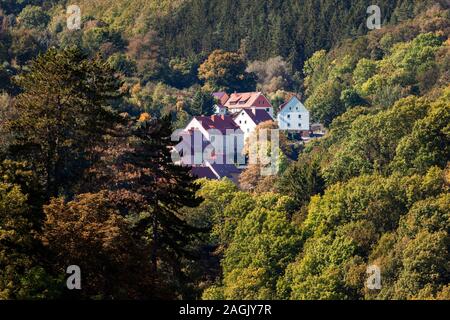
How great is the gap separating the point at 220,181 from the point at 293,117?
113 feet

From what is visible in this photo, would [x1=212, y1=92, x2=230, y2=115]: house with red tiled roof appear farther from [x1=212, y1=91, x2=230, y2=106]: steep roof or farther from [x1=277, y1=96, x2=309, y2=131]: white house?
[x1=277, y1=96, x2=309, y2=131]: white house

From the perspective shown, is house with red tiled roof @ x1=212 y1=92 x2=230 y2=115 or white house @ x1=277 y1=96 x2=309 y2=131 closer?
white house @ x1=277 y1=96 x2=309 y2=131

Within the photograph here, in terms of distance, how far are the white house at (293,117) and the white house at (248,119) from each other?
2110 mm

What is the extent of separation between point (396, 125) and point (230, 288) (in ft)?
57.2

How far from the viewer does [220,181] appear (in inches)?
2810

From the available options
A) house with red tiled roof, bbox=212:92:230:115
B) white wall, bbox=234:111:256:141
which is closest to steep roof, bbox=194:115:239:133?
white wall, bbox=234:111:256:141

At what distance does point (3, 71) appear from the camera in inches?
2506


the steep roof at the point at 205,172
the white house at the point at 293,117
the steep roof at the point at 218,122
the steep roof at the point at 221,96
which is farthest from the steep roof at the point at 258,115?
the steep roof at the point at 205,172

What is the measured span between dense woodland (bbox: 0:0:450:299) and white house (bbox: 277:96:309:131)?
1074 millimetres

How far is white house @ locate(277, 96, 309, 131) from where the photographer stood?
343ft

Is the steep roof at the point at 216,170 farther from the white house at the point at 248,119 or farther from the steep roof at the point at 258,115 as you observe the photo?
the steep roof at the point at 258,115

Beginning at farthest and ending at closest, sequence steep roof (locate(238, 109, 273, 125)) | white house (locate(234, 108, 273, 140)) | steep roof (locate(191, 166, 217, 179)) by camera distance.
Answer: steep roof (locate(238, 109, 273, 125)), white house (locate(234, 108, 273, 140)), steep roof (locate(191, 166, 217, 179))
